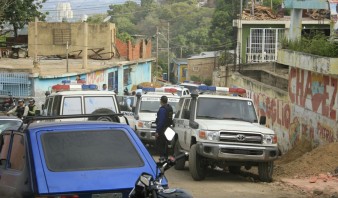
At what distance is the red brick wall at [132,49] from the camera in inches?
2286

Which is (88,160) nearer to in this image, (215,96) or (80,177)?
(80,177)

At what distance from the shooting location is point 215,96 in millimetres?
16781

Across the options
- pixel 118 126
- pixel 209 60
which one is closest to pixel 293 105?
pixel 118 126

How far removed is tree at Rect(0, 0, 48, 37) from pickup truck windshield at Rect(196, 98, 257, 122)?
119 feet

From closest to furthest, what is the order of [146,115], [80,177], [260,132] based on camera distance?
[80,177]
[260,132]
[146,115]

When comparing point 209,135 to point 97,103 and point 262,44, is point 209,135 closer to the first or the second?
point 97,103

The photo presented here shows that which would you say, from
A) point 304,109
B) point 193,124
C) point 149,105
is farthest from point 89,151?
point 149,105

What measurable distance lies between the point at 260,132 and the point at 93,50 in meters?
42.9

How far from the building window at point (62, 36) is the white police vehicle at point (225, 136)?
4203 cm

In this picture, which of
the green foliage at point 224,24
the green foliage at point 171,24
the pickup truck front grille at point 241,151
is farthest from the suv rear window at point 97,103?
the green foliage at point 171,24

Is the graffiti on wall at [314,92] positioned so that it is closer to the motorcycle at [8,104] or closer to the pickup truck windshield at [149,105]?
the pickup truck windshield at [149,105]

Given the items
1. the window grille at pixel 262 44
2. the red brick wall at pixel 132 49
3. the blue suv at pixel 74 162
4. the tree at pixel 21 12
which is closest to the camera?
the blue suv at pixel 74 162

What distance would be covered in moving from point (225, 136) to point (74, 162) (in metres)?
8.08

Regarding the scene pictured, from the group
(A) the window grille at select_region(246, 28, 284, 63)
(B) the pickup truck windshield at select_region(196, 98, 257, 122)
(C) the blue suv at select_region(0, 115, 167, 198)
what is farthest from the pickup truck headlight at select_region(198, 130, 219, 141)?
(A) the window grille at select_region(246, 28, 284, 63)
